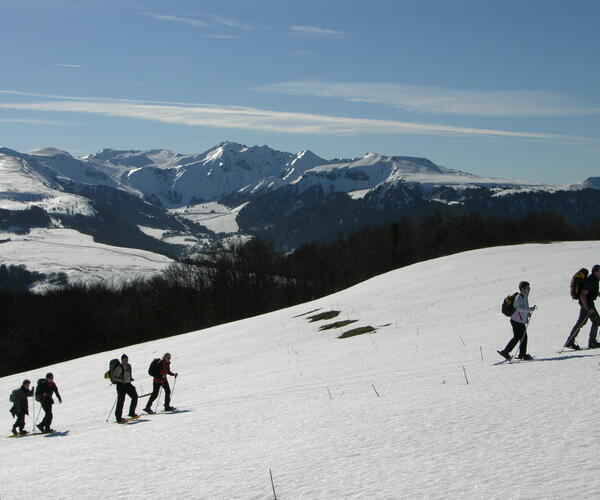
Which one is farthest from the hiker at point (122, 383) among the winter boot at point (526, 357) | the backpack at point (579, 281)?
the backpack at point (579, 281)

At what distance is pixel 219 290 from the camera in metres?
107

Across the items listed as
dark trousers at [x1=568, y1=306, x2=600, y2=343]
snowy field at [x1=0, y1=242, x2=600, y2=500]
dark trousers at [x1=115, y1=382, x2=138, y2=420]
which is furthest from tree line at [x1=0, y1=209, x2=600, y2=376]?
dark trousers at [x1=568, y1=306, x2=600, y2=343]

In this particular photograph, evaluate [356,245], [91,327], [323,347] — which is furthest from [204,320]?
[323,347]

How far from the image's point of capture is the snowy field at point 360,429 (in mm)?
8148

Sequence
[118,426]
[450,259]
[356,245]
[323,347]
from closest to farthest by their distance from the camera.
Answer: [118,426] → [323,347] → [450,259] → [356,245]

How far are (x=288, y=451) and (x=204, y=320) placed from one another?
9078 cm

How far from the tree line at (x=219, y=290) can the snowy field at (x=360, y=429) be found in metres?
67.4

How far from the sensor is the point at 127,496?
9.30m

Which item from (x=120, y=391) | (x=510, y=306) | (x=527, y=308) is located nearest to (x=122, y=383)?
(x=120, y=391)

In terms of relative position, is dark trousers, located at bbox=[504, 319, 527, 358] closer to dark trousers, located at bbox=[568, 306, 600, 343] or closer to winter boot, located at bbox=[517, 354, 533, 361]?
winter boot, located at bbox=[517, 354, 533, 361]

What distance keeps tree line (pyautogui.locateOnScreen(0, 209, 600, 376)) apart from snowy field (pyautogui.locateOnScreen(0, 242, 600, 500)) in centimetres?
6739

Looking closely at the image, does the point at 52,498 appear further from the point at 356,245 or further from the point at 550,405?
the point at 356,245

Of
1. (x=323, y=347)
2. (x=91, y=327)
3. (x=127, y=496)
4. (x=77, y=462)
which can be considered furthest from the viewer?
(x=91, y=327)

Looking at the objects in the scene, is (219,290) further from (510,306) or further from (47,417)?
(510,306)
